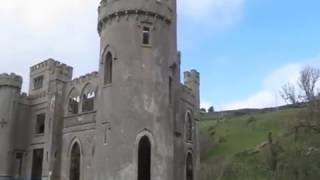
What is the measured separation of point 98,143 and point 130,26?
758 cm

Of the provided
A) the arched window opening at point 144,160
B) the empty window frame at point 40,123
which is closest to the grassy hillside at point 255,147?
the arched window opening at point 144,160

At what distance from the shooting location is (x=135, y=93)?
2741cm

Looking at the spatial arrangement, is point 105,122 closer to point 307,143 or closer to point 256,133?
point 307,143

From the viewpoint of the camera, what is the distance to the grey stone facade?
2706 cm

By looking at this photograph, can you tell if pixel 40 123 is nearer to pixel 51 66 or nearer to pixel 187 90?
pixel 51 66

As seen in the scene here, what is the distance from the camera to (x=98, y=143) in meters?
28.3

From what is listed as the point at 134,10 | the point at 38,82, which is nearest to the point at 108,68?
the point at 134,10

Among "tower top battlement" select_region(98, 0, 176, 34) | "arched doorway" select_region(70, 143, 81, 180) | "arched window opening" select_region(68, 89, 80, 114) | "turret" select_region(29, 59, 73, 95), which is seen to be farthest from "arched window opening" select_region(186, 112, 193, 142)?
"turret" select_region(29, 59, 73, 95)

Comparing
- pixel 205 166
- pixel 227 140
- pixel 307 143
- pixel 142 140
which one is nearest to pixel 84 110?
pixel 142 140

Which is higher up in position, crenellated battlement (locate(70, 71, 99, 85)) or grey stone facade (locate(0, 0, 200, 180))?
crenellated battlement (locate(70, 71, 99, 85))

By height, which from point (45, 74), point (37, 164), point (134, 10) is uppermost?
point (134, 10)

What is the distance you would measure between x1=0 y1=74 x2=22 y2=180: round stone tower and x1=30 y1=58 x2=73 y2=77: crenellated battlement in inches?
86.2

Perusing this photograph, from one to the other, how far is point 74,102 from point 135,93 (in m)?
10.1

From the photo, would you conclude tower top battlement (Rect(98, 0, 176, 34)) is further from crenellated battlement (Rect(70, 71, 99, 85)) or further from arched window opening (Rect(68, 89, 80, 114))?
arched window opening (Rect(68, 89, 80, 114))
